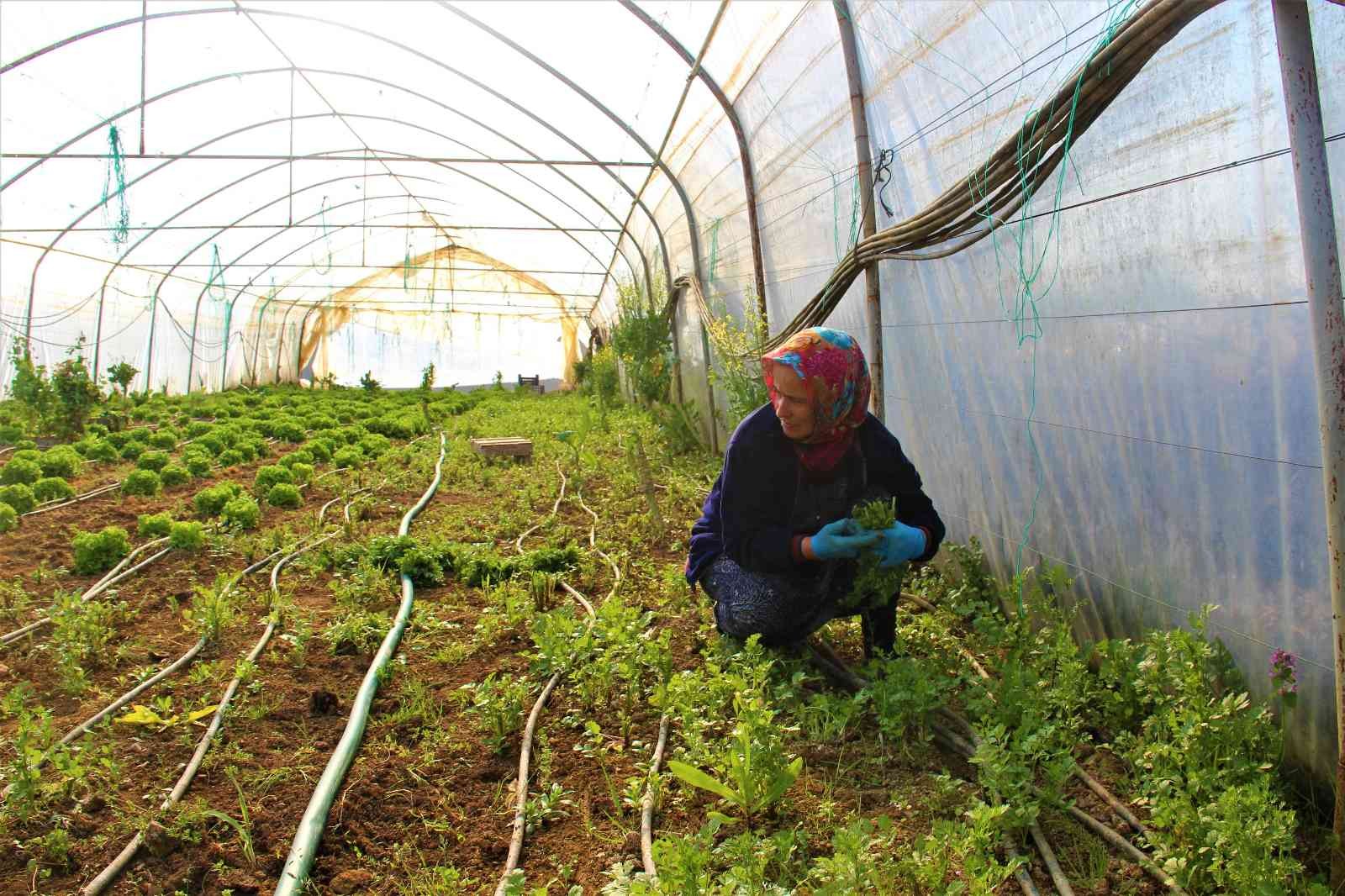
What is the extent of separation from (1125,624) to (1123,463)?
52cm

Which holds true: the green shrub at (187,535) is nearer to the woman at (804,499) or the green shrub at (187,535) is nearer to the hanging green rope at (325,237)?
the woman at (804,499)

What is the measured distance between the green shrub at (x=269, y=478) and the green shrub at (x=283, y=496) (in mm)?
142

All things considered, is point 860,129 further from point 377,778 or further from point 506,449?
point 506,449

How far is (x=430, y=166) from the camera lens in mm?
13195

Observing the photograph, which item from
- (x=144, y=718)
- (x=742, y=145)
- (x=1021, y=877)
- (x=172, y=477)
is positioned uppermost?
(x=742, y=145)

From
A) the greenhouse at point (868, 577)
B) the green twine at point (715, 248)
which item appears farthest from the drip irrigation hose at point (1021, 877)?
the green twine at point (715, 248)

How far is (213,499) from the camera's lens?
19.5 feet

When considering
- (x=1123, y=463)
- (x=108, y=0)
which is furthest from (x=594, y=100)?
(x=1123, y=463)

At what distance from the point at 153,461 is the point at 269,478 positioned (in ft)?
4.70

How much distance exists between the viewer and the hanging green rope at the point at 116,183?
8000mm

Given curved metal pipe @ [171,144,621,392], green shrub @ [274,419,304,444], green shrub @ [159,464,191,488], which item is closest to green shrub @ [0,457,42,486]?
green shrub @ [159,464,191,488]

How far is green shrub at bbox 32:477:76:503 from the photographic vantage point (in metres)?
6.42

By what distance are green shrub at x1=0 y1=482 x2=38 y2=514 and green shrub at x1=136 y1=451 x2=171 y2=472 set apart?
1285 mm

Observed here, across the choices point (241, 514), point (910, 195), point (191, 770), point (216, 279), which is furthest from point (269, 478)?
point (216, 279)
